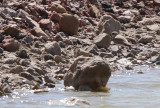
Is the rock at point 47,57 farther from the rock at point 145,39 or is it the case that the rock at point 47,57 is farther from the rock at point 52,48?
the rock at point 145,39

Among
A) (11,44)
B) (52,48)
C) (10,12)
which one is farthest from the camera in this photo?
(10,12)

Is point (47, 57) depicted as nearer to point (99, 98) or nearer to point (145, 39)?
point (99, 98)

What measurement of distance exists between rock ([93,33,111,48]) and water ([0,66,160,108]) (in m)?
1.93

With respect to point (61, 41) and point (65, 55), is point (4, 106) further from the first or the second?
point (61, 41)

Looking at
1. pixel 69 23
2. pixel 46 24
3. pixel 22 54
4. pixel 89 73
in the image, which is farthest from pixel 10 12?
pixel 89 73

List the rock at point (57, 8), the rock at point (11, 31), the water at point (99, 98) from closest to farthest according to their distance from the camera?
1. the water at point (99, 98)
2. the rock at point (11, 31)
3. the rock at point (57, 8)

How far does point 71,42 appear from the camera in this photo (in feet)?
30.2

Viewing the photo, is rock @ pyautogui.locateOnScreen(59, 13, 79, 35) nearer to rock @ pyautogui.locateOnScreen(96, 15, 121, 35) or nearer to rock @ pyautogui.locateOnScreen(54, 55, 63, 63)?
rock @ pyautogui.locateOnScreen(96, 15, 121, 35)

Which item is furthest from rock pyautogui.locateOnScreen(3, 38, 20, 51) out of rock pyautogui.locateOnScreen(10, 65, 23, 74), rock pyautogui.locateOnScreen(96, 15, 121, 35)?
rock pyautogui.locateOnScreen(96, 15, 121, 35)

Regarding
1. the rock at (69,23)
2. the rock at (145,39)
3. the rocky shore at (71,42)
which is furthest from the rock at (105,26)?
the rock at (145,39)

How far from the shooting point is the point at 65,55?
335 inches

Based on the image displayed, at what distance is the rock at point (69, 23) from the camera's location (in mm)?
9500

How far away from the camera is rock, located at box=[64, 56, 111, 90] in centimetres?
636

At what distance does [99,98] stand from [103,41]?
3393 mm
